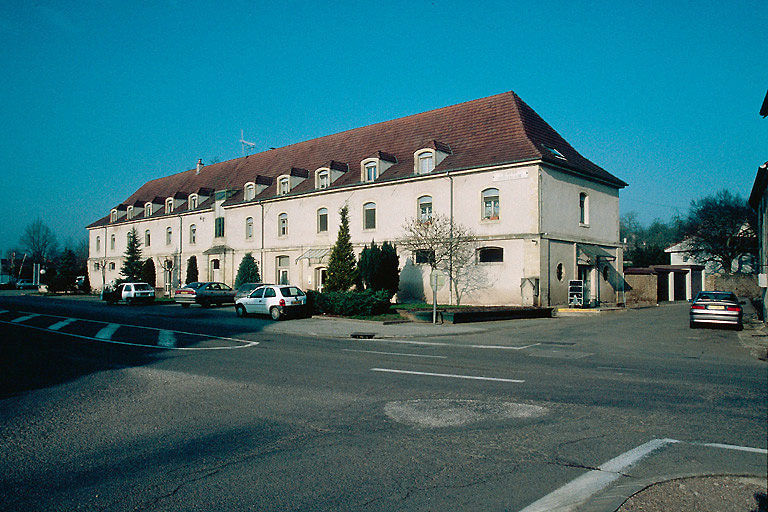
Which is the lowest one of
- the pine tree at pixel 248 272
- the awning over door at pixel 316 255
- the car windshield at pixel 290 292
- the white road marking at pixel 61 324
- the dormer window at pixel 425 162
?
the white road marking at pixel 61 324

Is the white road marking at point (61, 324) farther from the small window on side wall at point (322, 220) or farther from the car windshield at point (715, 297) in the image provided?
the car windshield at point (715, 297)

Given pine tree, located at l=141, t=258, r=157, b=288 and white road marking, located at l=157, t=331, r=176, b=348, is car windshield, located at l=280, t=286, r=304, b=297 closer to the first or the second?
white road marking, located at l=157, t=331, r=176, b=348

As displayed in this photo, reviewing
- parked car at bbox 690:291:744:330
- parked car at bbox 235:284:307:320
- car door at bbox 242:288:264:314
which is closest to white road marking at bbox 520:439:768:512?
parked car at bbox 690:291:744:330

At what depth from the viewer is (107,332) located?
63.7ft

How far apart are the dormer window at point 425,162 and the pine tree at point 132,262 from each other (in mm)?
35344

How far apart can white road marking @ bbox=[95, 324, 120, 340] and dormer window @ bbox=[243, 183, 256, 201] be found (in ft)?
80.9

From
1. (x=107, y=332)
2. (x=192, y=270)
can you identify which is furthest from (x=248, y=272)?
(x=107, y=332)

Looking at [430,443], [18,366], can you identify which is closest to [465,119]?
Answer: [18,366]

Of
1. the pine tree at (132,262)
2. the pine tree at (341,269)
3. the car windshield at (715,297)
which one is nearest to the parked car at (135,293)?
the pine tree at (132,262)

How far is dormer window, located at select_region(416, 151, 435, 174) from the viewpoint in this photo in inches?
1313

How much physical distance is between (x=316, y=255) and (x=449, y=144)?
1262cm

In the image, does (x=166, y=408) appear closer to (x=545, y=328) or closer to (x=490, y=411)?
(x=490, y=411)

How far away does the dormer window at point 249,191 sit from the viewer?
4556 centimetres

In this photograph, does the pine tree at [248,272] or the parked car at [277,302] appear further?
the pine tree at [248,272]
